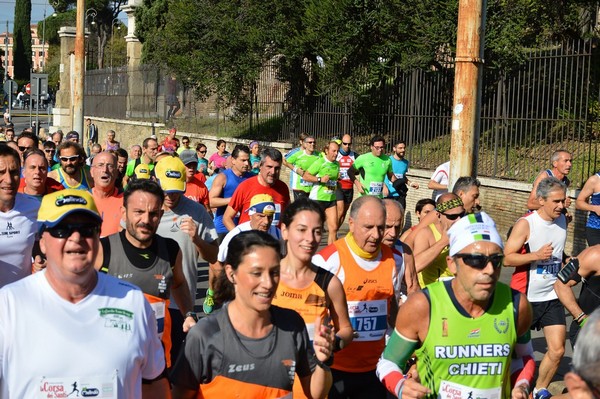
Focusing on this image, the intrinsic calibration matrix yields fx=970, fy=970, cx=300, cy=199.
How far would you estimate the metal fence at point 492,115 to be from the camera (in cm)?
1540

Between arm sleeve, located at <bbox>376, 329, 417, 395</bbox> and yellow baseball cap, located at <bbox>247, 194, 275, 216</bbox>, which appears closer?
arm sleeve, located at <bbox>376, 329, 417, 395</bbox>

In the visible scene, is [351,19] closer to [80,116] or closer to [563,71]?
[563,71]

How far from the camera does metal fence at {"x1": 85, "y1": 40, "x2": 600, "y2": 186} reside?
1540 centimetres

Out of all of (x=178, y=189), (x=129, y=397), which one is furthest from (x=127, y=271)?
(x=129, y=397)

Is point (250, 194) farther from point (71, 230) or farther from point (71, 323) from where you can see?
point (71, 323)

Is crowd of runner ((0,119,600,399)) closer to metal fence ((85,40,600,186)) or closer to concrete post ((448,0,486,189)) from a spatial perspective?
concrete post ((448,0,486,189))

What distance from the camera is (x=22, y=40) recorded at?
110 meters

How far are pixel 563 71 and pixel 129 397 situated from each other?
44.4ft

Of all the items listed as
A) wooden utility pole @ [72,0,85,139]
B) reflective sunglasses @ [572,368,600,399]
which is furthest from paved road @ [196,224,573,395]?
wooden utility pole @ [72,0,85,139]

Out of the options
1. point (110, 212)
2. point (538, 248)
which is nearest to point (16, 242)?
point (110, 212)

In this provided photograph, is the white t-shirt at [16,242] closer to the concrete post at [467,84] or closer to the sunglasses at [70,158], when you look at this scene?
the sunglasses at [70,158]

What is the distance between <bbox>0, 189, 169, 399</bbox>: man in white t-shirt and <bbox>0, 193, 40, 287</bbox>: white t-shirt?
2865mm

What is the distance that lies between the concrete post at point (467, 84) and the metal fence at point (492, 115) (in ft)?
17.1

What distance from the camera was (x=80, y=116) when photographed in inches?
1019
